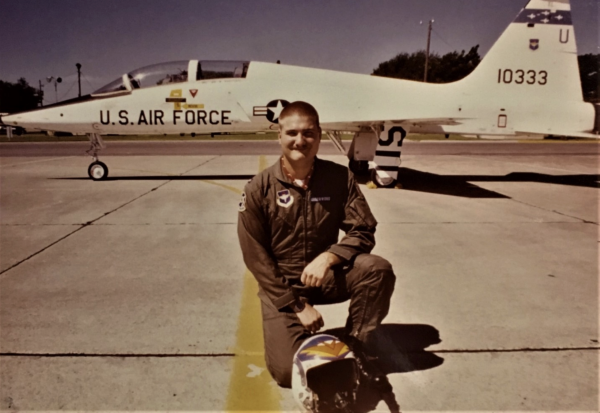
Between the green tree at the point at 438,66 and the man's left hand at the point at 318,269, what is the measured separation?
74.8 meters

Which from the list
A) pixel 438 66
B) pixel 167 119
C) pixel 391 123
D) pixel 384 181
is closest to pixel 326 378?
pixel 384 181

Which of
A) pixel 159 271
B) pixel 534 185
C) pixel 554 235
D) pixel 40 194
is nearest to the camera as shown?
pixel 159 271

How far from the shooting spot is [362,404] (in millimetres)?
2359

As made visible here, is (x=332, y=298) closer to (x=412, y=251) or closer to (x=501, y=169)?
(x=412, y=251)

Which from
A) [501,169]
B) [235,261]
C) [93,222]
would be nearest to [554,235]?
[235,261]

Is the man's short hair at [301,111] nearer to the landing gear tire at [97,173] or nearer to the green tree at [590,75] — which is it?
the landing gear tire at [97,173]

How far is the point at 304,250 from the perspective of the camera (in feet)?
8.70

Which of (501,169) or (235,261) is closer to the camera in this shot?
(235,261)

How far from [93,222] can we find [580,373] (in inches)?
235

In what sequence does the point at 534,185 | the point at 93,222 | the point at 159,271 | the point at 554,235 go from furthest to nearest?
the point at 534,185 → the point at 93,222 → the point at 554,235 → the point at 159,271

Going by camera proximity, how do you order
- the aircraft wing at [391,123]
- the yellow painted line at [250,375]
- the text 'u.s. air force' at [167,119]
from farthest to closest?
the text 'u.s. air force' at [167,119] → the aircraft wing at [391,123] → the yellow painted line at [250,375]

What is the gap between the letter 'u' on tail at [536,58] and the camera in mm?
10453

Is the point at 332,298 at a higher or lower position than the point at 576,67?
lower

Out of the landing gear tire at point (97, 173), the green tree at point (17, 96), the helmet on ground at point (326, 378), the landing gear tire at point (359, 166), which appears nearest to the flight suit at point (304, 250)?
the helmet on ground at point (326, 378)
